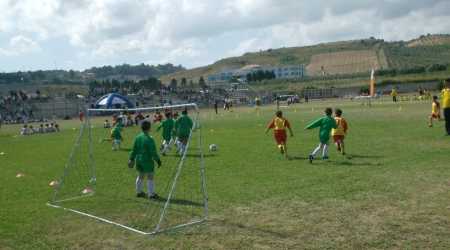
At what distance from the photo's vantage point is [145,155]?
11.9m

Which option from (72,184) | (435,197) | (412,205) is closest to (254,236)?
(412,205)

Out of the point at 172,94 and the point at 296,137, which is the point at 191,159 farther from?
the point at 172,94

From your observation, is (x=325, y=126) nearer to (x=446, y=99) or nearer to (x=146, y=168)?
(x=146, y=168)

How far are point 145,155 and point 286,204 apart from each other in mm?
3493

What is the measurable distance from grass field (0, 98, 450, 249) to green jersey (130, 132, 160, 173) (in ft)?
3.58

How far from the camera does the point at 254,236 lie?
876 cm

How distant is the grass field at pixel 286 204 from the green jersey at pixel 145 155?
3.58ft

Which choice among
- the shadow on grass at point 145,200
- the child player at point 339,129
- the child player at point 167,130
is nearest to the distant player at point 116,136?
the child player at point 167,130

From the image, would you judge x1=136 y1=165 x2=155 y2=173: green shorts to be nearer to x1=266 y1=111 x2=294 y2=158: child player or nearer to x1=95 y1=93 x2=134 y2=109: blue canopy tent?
x1=266 y1=111 x2=294 y2=158: child player

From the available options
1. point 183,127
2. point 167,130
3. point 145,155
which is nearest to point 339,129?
point 183,127

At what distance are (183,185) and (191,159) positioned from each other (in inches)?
233

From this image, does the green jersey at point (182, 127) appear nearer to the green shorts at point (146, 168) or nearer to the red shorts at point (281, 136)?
the red shorts at point (281, 136)

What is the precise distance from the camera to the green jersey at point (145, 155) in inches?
470

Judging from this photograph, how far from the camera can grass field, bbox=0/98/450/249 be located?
8.58 meters
